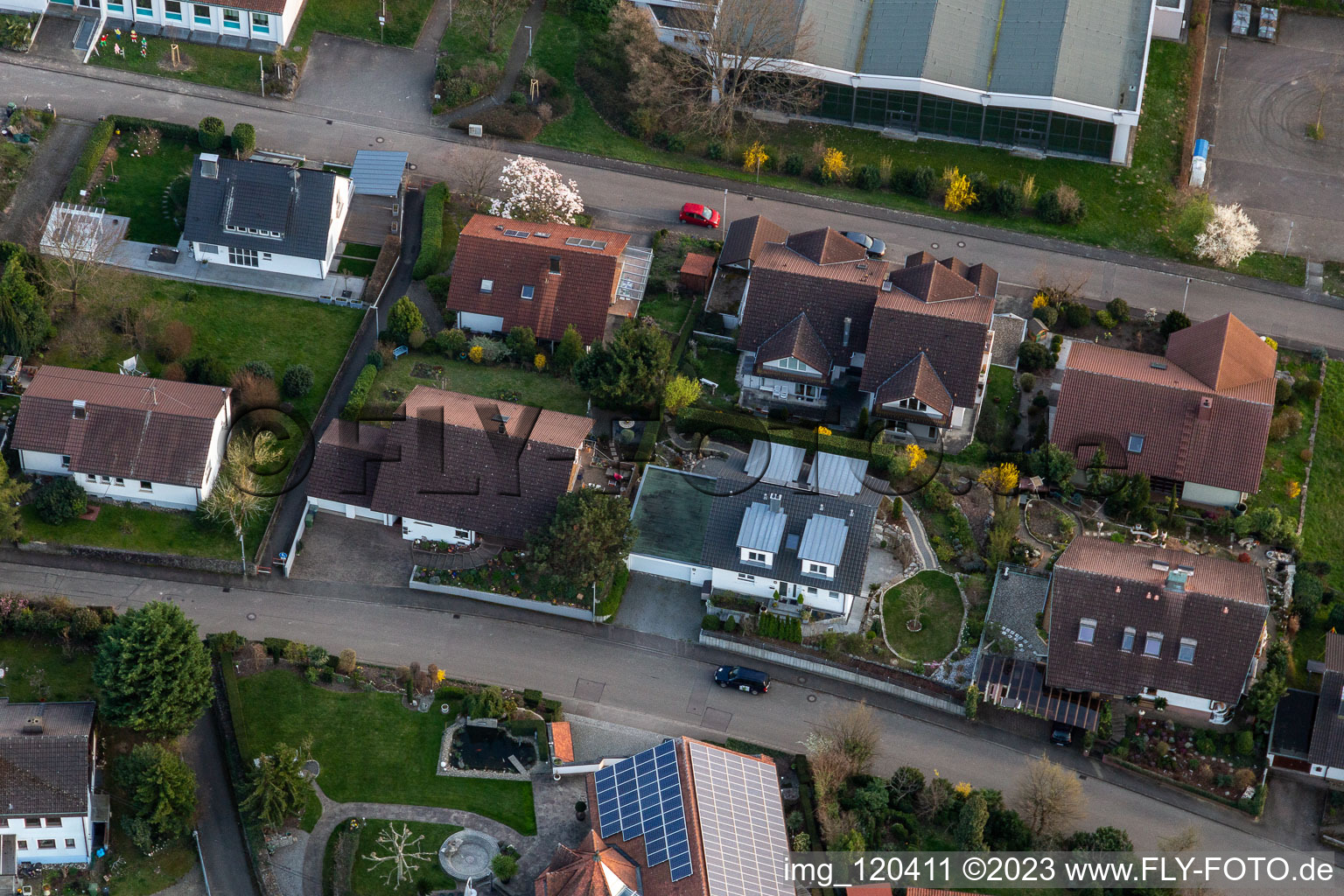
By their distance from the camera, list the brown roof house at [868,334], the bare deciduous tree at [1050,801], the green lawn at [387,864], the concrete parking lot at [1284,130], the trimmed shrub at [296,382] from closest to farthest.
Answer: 1. the green lawn at [387,864]
2. the bare deciduous tree at [1050,801]
3. the trimmed shrub at [296,382]
4. the brown roof house at [868,334]
5. the concrete parking lot at [1284,130]

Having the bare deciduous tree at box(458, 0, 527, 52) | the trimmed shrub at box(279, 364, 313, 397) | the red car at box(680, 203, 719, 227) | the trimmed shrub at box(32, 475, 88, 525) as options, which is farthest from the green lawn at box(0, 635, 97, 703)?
the bare deciduous tree at box(458, 0, 527, 52)

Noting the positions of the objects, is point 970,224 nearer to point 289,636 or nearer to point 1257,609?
point 1257,609

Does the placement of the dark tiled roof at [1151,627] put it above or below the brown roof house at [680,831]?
above

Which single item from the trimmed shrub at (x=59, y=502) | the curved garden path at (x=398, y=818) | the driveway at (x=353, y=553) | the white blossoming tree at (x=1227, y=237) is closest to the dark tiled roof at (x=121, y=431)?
the trimmed shrub at (x=59, y=502)

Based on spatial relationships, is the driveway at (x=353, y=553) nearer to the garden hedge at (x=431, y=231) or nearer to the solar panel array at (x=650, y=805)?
the solar panel array at (x=650, y=805)

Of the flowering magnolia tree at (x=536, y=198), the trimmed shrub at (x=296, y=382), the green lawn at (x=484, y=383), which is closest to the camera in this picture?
the trimmed shrub at (x=296, y=382)

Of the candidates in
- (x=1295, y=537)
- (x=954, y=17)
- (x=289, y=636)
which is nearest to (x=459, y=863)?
(x=289, y=636)
